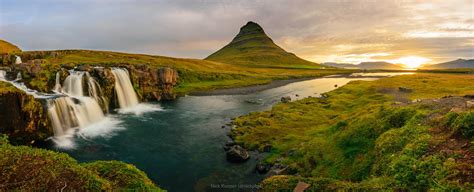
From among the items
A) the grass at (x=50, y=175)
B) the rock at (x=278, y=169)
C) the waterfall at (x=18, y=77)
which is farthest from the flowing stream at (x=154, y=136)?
the grass at (x=50, y=175)

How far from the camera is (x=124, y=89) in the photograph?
213 ft

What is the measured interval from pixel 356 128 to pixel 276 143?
32.7ft

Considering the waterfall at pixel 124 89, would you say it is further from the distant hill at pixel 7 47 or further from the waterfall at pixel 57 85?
the distant hill at pixel 7 47

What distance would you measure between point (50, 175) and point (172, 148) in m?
23.6

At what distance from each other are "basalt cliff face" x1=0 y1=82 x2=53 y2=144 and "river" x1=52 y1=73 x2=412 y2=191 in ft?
15.4

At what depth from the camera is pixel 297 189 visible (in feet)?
40.3

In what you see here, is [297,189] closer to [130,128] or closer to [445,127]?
[445,127]

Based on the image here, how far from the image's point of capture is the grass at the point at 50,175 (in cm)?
888

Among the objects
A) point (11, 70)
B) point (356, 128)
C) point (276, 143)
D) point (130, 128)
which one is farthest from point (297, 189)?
point (11, 70)

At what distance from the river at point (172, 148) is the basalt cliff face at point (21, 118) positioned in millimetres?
4681

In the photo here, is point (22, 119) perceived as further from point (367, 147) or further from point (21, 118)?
point (367, 147)

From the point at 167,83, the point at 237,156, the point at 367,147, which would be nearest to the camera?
the point at 367,147

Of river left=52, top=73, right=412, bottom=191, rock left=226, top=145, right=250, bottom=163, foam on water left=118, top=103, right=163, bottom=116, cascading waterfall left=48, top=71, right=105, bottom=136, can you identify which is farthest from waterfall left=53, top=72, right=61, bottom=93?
rock left=226, top=145, right=250, bottom=163

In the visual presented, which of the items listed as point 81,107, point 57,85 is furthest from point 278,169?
point 57,85
